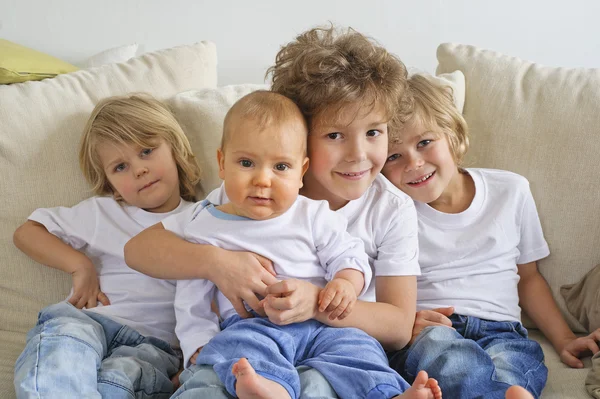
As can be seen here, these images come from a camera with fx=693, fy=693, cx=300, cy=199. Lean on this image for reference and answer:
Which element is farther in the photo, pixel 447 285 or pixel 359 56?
pixel 447 285

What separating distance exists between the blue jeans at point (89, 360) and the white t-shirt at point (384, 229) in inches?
14.3

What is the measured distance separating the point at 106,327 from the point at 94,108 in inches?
21.9

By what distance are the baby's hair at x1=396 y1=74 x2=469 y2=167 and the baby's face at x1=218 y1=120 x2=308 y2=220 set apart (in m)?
0.33

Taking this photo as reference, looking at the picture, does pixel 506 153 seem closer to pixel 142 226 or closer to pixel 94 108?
pixel 142 226

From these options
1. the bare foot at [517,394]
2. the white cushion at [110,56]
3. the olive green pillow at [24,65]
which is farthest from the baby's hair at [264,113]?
the white cushion at [110,56]

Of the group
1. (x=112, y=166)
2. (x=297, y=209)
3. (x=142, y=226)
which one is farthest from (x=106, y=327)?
(x=297, y=209)

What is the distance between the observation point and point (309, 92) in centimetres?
146

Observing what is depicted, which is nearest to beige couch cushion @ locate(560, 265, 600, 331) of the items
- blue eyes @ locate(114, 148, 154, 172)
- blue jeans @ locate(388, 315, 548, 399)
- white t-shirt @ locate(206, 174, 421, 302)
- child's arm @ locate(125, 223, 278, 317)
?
blue jeans @ locate(388, 315, 548, 399)

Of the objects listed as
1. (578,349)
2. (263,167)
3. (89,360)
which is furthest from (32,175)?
(578,349)

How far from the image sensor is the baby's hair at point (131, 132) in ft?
5.43

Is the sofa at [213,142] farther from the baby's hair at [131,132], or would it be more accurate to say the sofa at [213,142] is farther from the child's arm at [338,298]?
the child's arm at [338,298]

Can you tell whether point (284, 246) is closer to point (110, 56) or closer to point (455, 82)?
point (455, 82)

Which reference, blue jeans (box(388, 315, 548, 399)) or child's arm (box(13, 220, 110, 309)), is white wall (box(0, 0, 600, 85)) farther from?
blue jeans (box(388, 315, 548, 399))

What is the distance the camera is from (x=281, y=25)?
7.54ft
